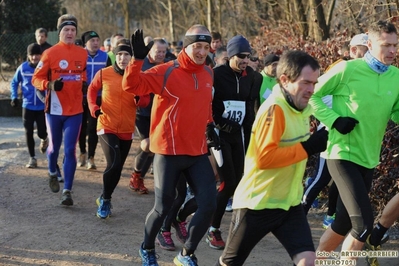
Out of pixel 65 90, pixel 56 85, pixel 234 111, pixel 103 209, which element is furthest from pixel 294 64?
pixel 65 90

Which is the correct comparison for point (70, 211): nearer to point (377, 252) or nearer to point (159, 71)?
point (159, 71)

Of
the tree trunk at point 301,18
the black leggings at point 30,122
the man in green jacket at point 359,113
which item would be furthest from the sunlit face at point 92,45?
the man in green jacket at point 359,113

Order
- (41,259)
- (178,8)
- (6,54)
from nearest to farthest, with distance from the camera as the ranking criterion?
1. (41,259)
2. (6,54)
3. (178,8)

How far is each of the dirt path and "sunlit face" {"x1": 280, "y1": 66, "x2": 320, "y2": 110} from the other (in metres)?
2.46

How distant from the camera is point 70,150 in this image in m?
8.20

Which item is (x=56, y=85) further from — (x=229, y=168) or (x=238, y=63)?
(x=229, y=168)

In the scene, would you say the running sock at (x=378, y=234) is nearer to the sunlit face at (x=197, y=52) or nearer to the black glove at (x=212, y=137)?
the black glove at (x=212, y=137)

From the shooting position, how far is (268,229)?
469cm

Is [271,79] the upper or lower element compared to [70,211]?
upper

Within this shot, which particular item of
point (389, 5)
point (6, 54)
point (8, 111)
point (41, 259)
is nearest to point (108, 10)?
point (6, 54)

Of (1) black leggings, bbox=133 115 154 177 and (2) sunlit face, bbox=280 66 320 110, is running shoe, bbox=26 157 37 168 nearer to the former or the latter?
(1) black leggings, bbox=133 115 154 177

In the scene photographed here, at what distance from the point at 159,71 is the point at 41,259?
2164 millimetres

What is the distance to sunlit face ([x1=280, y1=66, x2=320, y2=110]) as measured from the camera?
14.7 feet

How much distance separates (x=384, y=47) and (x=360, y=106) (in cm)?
50
